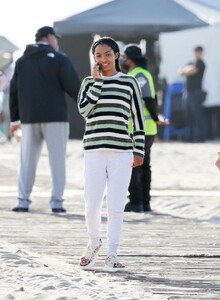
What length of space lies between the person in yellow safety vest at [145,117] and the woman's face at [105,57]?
4.22 meters

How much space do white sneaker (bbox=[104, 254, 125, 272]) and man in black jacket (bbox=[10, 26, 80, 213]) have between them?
4633 mm

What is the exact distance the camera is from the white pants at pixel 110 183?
936 cm

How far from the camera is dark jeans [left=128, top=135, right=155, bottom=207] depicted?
1399cm

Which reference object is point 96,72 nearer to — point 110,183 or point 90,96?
point 90,96

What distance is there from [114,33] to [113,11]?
1.84 ft

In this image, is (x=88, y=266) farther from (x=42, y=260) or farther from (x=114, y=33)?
(x=114, y=33)

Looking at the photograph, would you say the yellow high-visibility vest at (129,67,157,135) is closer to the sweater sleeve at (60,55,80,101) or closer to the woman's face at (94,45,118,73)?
the sweater sleeve at (60,55,80,101)

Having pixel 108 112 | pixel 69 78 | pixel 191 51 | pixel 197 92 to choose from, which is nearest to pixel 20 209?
pixel 69 78

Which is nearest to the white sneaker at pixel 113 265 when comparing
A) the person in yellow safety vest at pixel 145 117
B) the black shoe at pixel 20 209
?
the person in yellow safety vest at pixel 145 117

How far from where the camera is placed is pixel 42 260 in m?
9.43

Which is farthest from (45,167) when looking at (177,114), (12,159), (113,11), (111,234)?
(111,234)

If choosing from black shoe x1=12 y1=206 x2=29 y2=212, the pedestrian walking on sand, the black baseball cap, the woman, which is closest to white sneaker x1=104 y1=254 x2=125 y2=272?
the woman

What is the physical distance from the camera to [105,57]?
941 cm

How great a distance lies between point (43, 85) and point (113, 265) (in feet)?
16.3
